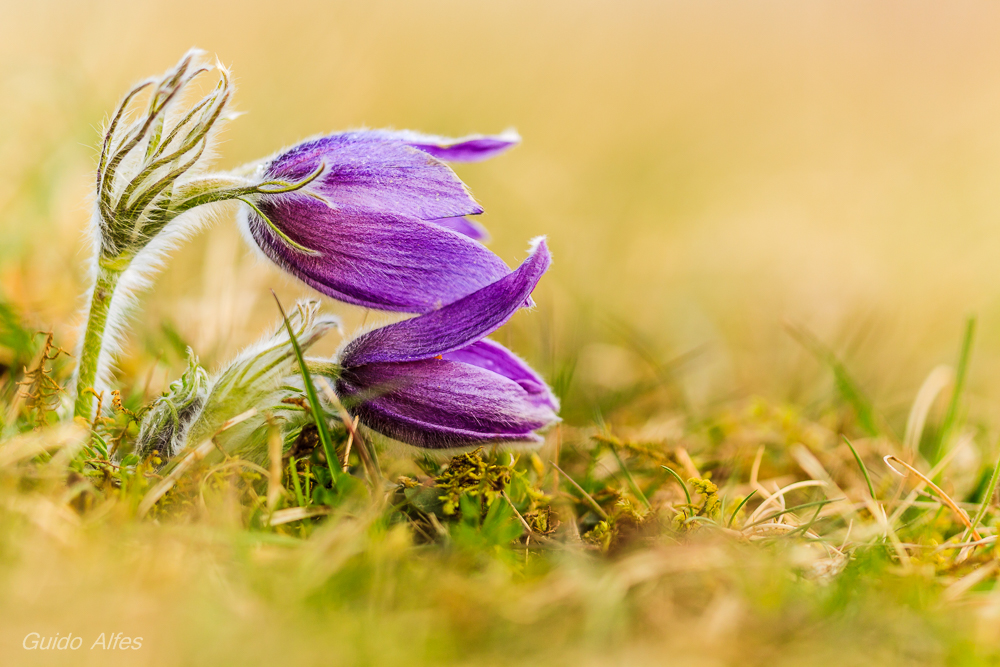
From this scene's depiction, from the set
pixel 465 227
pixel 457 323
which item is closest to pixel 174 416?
pixel 457 323

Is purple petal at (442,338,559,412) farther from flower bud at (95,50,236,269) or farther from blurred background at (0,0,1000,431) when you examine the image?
flower bud at (95,50,236,269)

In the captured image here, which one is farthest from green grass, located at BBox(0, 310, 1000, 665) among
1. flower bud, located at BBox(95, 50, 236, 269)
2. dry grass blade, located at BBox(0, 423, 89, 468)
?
flower bud, located at BBox(95, 50, 236, 269)

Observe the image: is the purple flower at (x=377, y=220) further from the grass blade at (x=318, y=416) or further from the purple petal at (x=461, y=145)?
the grass blade at (x=318, y=416)

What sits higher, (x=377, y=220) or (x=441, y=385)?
(x=377, y=220)

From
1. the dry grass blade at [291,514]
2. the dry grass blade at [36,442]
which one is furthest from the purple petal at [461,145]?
the dry grass blade at [36,442]

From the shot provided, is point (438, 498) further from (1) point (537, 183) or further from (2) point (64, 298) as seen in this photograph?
(1) point (537, 183)

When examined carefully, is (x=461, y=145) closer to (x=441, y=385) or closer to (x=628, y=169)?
(x=441, y=385)
